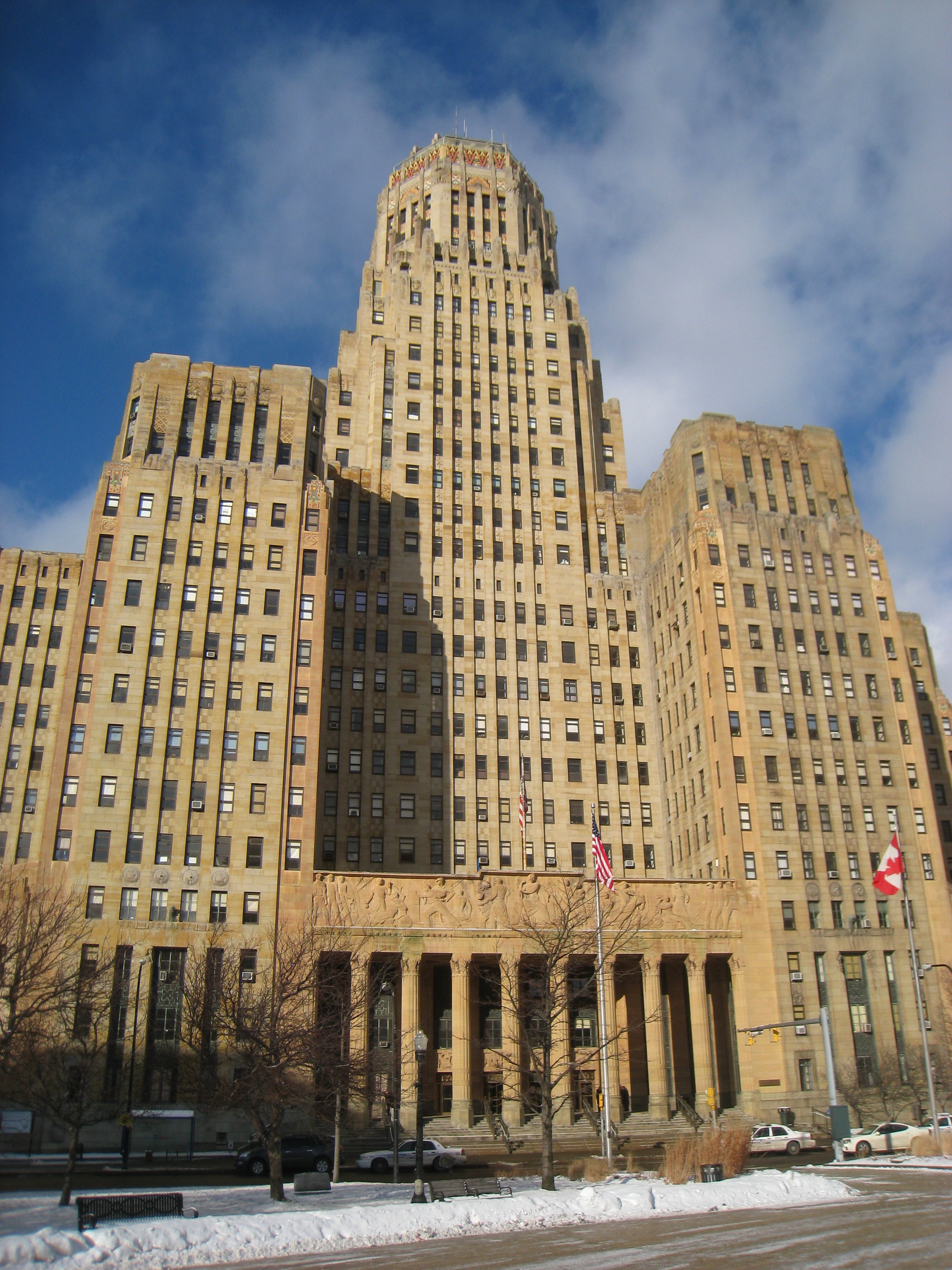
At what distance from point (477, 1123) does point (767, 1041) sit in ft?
63.6

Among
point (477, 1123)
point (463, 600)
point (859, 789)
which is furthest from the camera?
point (463, 600)

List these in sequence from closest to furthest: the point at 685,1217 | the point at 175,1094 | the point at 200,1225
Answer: the point at 200,1225
the point at 685,1217
the point at 175,1094

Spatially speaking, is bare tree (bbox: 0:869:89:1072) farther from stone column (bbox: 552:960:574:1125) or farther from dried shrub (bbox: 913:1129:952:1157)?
dried shrub (bbox: 913:1129:952:1157)

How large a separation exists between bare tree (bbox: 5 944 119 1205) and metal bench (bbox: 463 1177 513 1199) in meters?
12.4

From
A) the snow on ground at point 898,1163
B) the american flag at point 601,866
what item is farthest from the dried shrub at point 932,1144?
the american flag at point 601,866

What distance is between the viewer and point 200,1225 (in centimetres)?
2372

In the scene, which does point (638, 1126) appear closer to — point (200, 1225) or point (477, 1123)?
point (477, 1123)

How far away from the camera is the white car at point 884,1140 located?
4797cm

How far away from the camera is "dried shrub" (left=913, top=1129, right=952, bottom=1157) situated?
45.2 meters

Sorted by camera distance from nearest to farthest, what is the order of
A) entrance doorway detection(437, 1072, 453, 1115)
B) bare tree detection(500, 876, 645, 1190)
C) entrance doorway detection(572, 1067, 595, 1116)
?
bare tree detection(500, 876, 645, 1190) < entrance doorway detection(572, 1067, 595, 1116) < entrance doorway detection(437, 1072, 453, 1115)

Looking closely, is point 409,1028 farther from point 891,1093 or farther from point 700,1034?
point 891,1093

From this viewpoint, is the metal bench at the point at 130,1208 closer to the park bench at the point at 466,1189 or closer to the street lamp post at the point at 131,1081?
the park bench at the point at 466,1189

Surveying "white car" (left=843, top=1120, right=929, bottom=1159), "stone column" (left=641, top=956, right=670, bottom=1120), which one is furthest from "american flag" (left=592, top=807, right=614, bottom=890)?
"stone column" (left=641, top=956, right=670, bottom=1120)

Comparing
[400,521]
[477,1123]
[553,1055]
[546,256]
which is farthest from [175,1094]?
[546,256]
